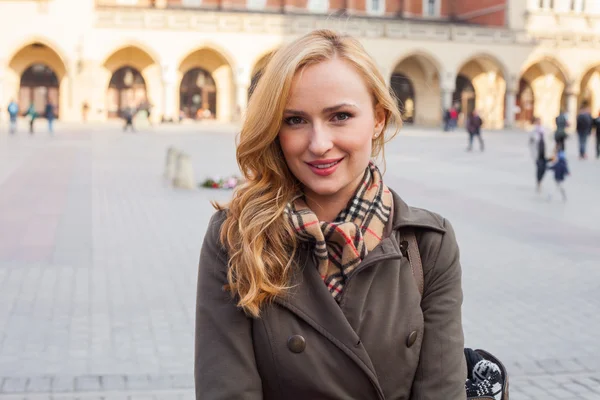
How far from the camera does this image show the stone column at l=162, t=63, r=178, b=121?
4666 centimetres

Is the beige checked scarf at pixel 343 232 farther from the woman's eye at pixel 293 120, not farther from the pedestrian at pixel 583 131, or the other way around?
the pedestrian at pixel 583 131

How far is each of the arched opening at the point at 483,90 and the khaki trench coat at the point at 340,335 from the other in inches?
2089

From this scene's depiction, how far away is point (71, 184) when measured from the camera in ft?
54.7

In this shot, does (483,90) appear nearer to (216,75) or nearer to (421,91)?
(421,91)

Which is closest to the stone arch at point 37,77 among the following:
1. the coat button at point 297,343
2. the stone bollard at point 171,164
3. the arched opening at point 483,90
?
the arched opening at point 483,90

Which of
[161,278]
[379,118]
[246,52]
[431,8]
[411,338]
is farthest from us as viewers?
[431,8]

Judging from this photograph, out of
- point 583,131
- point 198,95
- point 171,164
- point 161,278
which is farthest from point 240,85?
point 161,278

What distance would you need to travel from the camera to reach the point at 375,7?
57625 mm

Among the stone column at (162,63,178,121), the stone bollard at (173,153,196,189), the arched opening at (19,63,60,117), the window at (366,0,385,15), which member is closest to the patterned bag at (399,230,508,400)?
the stone bollard at (173,153,196,189)

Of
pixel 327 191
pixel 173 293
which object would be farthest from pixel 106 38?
pixel 327 191

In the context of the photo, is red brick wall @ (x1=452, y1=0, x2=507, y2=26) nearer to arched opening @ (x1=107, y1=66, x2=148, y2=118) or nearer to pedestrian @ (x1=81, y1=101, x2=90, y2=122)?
arched opening @ (x1=107, y1=66, x2=148, y2=118)

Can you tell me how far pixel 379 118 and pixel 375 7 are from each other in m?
56.8

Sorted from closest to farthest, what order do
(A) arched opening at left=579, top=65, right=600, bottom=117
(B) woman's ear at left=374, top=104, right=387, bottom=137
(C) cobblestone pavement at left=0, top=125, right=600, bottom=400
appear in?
(B) woman's ear at left=374, top=104, right=387, bottom=137, (C) cobblestone pavement at left=0, top=125, right=600, bottom=400, (A) arched opening at left=579, top=65, right=600, bottom=117

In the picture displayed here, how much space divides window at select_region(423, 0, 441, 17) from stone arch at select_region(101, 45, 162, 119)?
20.1 metres
